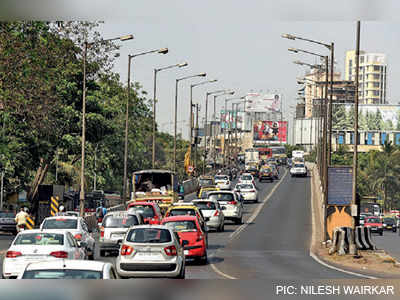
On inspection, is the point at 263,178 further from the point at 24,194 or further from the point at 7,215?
the point at 7,215

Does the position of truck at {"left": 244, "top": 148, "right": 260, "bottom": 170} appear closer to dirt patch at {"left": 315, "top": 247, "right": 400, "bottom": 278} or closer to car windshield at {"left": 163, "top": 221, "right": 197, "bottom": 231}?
Answer: dirt patch at {"left": 315, "top": 247, "right": 400, "bottom": 278}

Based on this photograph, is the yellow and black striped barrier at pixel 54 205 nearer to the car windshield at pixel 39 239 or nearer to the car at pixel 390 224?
the car windshield at pixel 39 239

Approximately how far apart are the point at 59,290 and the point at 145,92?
92149mm

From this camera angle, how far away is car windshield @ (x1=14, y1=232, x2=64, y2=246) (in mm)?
21078

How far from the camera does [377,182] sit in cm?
11725

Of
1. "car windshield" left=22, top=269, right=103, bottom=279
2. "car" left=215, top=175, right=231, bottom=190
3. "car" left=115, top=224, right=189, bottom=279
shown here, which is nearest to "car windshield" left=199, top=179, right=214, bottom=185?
"car" left=215, top=175, right=231, bottom=190

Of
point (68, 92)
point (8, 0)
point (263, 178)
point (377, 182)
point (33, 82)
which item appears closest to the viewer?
point (8, 0)

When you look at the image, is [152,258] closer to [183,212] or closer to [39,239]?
[39,239]

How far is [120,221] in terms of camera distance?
102ft

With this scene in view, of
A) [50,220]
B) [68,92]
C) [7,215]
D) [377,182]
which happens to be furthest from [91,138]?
[377,182]

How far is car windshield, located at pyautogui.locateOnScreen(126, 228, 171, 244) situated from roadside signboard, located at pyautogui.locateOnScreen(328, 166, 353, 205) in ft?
49.1

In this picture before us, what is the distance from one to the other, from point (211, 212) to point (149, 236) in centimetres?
2163

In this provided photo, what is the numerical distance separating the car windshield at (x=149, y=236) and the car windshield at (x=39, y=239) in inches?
75.4

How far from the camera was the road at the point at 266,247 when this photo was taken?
1009 inches
